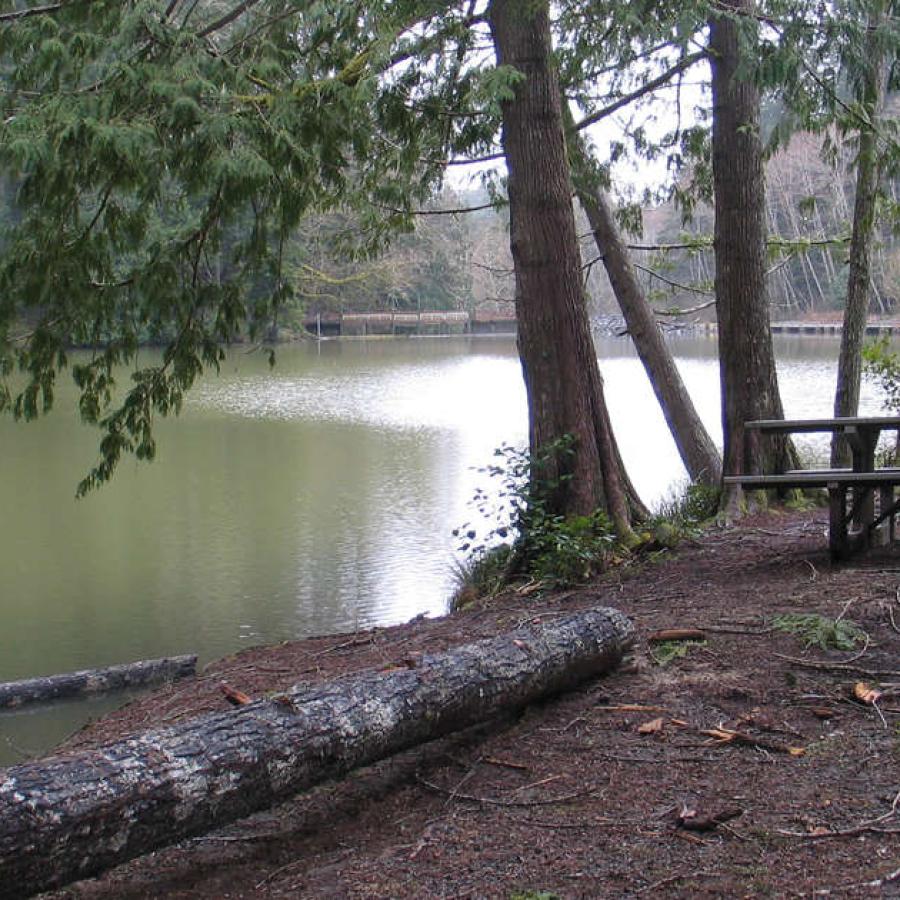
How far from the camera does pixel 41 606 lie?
8.57m

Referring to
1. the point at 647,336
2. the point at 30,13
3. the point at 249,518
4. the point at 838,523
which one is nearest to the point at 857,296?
the point at 647,336

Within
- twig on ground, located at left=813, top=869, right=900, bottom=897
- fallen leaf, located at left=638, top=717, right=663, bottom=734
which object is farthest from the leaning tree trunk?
twig on ground, located at left=813, top=869, right=900, bottom=897

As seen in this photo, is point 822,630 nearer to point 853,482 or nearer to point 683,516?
point 853,482

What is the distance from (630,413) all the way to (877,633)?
16624mm

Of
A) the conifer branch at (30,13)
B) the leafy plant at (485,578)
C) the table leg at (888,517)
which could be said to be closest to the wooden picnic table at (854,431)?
the table leg at (888,517)

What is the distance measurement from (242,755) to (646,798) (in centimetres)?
109

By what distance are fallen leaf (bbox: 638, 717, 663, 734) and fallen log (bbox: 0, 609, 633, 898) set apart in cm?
40

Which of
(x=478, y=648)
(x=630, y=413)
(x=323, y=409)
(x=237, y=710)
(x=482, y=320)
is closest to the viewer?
(x=237, y=710)

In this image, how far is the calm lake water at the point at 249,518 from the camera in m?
7.93

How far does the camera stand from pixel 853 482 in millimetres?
5113

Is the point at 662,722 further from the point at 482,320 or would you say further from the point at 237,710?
the point at 482,320

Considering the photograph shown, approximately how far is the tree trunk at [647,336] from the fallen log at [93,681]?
520 centimetres

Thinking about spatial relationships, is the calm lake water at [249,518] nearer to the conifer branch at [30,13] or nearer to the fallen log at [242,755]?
the fallen log at [242,755]

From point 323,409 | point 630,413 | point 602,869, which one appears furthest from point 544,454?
point 323,409
